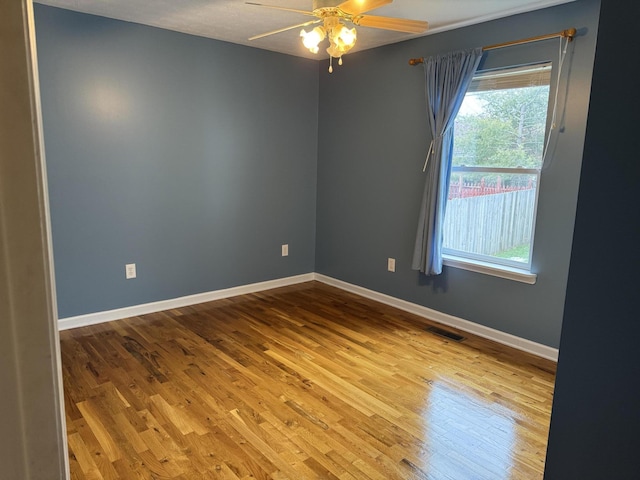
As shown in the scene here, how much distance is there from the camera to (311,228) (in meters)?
4.93

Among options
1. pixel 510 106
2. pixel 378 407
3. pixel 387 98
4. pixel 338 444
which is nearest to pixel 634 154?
pixel 338 444

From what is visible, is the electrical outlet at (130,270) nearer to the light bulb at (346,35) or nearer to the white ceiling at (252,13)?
the white ceiling at (252,13)

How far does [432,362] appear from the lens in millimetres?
3033

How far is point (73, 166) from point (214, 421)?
2.24 meters

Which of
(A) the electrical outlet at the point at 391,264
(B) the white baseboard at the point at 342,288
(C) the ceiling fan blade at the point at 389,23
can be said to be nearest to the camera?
(C) the ceiling fan blade at the point at 389,23

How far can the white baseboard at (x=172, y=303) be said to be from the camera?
11.5ft

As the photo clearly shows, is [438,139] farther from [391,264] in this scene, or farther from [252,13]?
[252,13]

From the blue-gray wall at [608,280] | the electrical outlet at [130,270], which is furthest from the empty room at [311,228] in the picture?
the blue-gray wall at [608,280]

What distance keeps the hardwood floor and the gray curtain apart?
632 mm

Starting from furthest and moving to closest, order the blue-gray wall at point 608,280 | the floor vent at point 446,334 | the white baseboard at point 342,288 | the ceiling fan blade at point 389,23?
the floor vent at point 446,334, the white baseboard at point 342,288, the ceiling fan blade at point 389,23, the blue-gray wall at point 608,280

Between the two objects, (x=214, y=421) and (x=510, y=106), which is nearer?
(x=214, y=421)

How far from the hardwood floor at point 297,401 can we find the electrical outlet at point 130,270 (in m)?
0.38

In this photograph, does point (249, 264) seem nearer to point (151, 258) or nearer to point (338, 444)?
point (151, 258)

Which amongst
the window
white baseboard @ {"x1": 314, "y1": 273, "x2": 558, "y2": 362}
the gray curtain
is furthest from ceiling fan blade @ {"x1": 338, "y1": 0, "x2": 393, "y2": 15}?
white baseboard @ {"x1": 314, "y1": 273, "x2": 558, "y2": 362}
